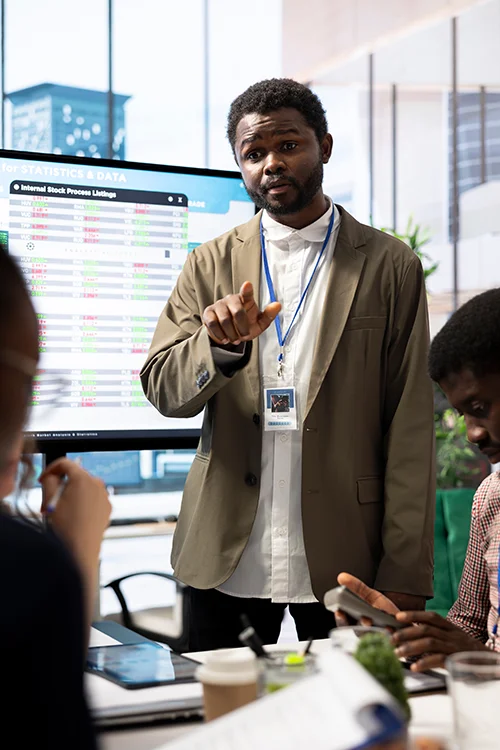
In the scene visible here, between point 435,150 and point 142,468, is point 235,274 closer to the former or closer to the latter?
point 142,468

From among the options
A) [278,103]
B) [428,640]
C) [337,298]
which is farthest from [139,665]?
[278,103]

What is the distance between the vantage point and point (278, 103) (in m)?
2.29

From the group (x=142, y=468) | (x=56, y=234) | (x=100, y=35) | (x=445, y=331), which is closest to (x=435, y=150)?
(x=100, y=35)

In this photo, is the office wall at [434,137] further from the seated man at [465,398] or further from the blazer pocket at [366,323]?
the seated man at [465,398]

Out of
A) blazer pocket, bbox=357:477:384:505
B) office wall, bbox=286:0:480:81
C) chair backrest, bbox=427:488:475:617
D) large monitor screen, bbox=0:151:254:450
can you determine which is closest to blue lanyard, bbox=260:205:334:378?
blazer pocket, bbox=357:477:384:505

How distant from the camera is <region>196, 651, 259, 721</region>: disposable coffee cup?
1.14 meters

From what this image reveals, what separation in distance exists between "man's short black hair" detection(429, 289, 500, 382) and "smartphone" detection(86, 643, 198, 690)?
2.28ft

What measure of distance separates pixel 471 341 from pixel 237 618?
1014 mm

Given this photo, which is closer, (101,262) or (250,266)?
(250,266)

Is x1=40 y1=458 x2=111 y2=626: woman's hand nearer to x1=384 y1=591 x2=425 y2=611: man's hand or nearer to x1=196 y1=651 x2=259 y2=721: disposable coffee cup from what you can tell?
x1=196 y1=651 x2=259 y2=721: disposable coffee cup

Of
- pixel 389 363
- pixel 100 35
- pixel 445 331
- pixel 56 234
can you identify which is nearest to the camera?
pixel 445 331

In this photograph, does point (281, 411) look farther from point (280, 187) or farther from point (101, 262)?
point (101, 262)

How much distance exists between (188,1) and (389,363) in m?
4.05

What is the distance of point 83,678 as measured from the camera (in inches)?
27.1
